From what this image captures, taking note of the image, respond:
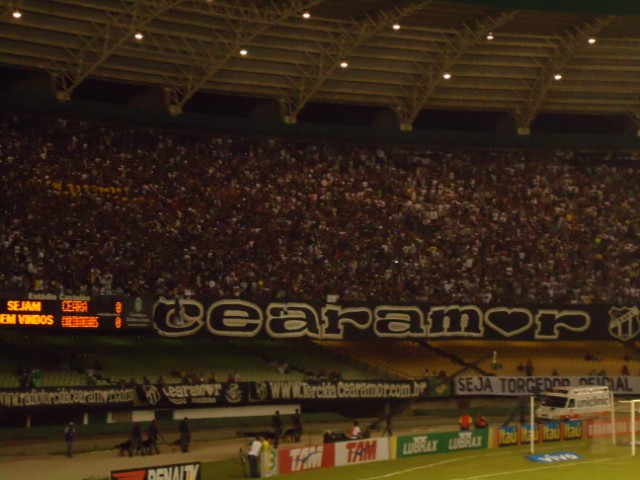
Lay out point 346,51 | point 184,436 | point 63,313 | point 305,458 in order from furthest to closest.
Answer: point 346,51 → point 184,436 → point 63,313 → point 305,458

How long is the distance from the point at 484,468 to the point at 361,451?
382cm

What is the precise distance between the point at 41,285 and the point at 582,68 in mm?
24669

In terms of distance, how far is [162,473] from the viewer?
78.3ft

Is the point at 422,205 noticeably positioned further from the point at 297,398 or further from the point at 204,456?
the point at 204,456

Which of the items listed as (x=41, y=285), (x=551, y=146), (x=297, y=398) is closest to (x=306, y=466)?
(x=297, y=398)

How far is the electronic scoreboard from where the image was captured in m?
34.1

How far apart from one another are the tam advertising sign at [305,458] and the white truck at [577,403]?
14108mm

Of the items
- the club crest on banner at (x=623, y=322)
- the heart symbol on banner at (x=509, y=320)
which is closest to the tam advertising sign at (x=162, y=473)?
the heart symbol on banner at (x=509, y=320)

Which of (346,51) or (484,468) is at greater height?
(346,51)

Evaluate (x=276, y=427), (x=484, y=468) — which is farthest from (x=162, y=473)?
(x=276, y=427)

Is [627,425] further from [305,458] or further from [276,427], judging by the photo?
[305,458]

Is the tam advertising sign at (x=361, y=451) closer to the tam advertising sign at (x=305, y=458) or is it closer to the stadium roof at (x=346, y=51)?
the tam advertising sign at (x=305, y=458)

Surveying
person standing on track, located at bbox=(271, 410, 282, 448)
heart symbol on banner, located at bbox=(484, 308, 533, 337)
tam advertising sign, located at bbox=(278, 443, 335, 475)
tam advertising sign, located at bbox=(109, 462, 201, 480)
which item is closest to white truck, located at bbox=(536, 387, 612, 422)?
heart symbol on banner, located at bbox=(484, 308, 533, 337)

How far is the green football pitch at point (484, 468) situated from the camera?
29625mm
